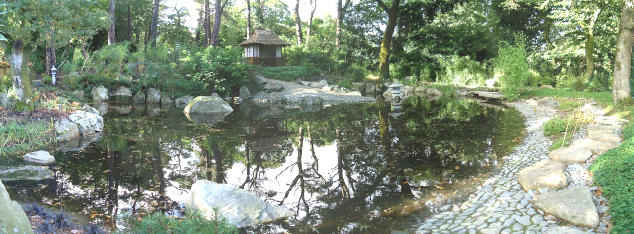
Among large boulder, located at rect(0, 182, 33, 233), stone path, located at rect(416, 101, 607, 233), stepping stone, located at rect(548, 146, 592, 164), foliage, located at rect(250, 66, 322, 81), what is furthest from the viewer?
foliage, located at rect(250, 66, 322, 81)

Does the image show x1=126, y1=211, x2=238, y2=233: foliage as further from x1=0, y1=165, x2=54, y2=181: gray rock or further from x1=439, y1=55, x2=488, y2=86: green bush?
x1=439, y1=55, x2=488, y2=86: green bush

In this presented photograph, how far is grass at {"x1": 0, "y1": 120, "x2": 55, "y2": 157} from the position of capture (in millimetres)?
8211

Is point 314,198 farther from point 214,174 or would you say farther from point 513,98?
point 513,98

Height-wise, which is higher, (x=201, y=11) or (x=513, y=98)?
(x=201, y=11)

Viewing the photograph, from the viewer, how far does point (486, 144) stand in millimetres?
8820

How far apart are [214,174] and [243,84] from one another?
14231mm

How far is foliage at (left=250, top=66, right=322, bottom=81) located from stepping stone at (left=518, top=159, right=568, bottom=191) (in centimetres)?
1852

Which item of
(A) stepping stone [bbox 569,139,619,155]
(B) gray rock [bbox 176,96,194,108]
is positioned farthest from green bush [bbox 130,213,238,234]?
(B) gray rock [bbox 176,96,194,108]

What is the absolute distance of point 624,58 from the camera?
1037cm

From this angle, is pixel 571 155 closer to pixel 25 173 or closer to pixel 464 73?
pixel 25 173

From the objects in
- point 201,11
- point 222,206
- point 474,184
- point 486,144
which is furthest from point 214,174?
point 201,11

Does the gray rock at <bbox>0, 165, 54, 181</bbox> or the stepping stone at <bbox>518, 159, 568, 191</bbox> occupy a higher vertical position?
the stepping stone at <bbox>518, 159, 568, 191</bbox>

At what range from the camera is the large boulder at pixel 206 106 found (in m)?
15.3

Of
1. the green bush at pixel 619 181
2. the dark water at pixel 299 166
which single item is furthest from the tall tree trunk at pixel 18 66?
the green bush at pixel 619 181
